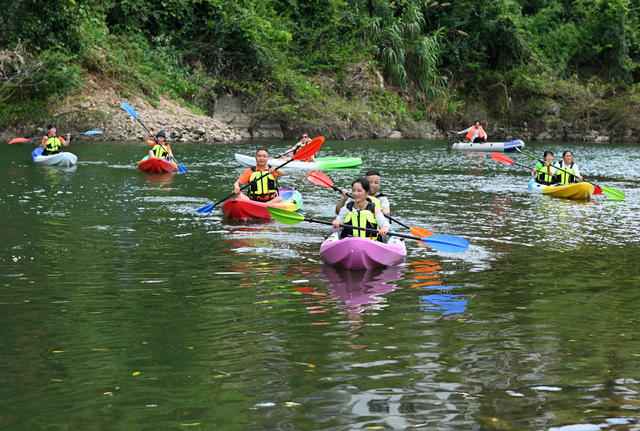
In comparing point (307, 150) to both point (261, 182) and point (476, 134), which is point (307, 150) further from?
point (476, 134)

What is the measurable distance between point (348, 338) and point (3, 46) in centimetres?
2587

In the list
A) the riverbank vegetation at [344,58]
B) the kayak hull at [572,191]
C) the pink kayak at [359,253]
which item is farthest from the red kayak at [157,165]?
the riverbank vegetation at [344,58]

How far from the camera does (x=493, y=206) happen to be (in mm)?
13016

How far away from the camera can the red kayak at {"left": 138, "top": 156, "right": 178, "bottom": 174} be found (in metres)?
17.2

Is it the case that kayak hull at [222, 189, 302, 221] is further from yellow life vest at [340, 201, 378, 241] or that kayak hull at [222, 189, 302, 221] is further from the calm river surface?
yellow life vest at [340, 201, 378, 241]

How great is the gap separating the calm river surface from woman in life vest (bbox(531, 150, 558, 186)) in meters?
3.81

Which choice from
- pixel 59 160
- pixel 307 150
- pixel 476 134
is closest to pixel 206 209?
pixel 307 150

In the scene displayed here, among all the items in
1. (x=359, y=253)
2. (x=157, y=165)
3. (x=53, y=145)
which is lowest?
(x=359, y=253)

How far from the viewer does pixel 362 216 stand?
26.7 ft

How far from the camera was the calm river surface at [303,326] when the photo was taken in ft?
13.0

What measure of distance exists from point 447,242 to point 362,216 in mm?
965

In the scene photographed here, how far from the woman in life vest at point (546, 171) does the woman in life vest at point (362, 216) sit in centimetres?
835

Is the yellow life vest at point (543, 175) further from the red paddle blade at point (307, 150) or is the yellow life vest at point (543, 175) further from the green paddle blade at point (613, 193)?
the red paddle blade at point (307, 150)

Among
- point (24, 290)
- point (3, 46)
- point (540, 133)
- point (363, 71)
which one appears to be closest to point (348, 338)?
point (24, 290)
